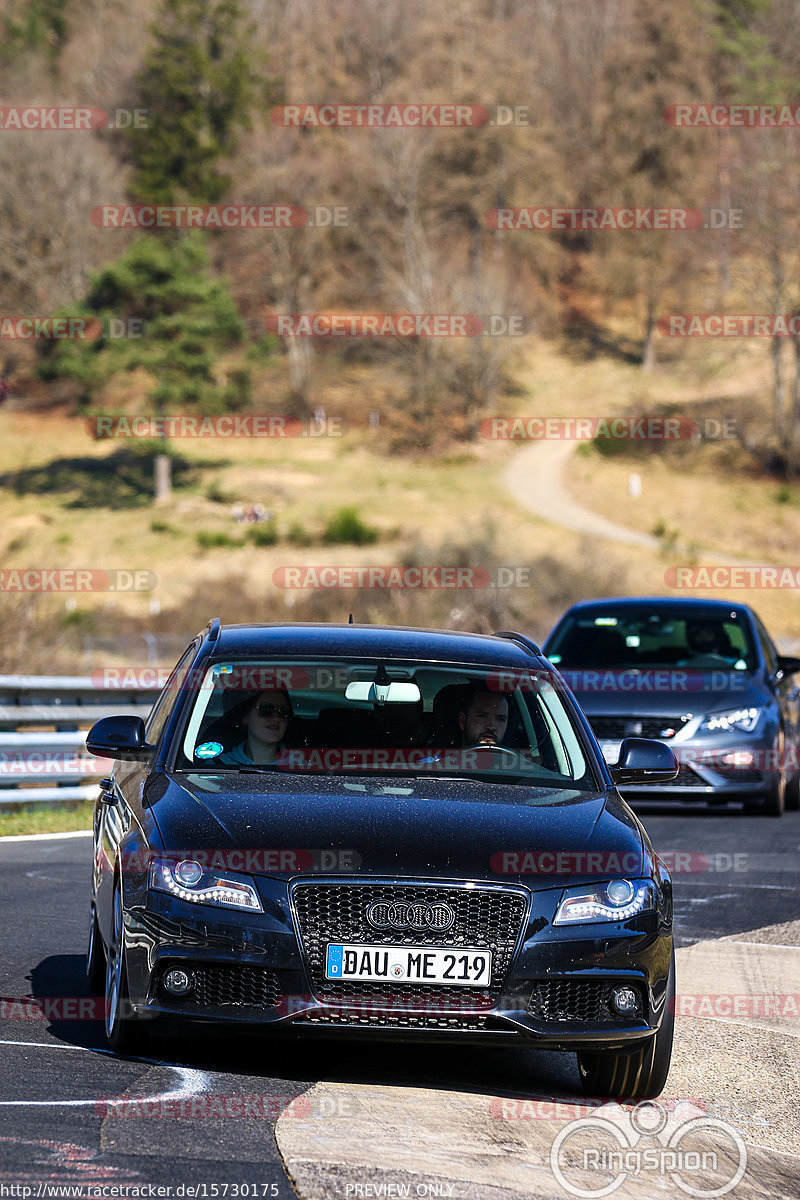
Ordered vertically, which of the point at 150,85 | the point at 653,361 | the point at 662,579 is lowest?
the point at 662,579

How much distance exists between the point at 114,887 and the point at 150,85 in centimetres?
9446

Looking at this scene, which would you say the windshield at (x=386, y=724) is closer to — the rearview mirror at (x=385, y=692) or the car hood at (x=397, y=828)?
the rearview mirror at (x=385, y=692)

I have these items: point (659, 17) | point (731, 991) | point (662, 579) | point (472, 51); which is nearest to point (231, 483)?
point (662, 579)

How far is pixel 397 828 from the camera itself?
215 inches

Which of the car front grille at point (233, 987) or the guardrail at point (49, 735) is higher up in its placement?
the car front grille at point (233, 987)

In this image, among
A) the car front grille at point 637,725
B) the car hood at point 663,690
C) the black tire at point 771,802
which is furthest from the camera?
the black tire at point 771,802

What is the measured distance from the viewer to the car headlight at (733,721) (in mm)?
14641

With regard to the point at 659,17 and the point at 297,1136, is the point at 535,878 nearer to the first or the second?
the point at 297,1136

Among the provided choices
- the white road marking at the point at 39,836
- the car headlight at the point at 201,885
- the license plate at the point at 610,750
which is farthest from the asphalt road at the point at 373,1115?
the license plate at the point at 610,750

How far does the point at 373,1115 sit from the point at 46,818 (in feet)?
30.7

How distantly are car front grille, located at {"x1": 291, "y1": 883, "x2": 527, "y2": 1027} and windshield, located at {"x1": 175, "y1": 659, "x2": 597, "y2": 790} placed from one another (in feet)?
3.07

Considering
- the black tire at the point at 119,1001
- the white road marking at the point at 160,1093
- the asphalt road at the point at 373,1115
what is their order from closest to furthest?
the asphalt road at the point at 373,1115, the white road marking at the point at 160,1093, the black tire at the point at 119,1001

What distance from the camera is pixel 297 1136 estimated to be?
15.9 ft

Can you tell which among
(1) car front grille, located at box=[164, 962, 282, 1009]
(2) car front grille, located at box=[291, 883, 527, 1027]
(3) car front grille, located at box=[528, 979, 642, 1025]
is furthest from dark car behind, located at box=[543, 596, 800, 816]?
(1) car front grille, located at box=[164, 962, 282, 1009]
